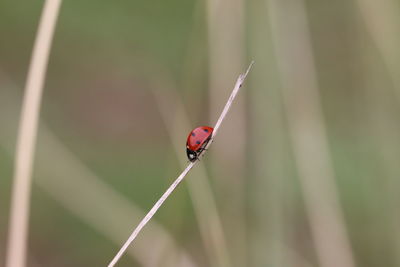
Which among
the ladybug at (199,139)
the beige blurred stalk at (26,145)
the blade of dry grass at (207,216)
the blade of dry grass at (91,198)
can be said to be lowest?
the blade of dry grass at (91,198)

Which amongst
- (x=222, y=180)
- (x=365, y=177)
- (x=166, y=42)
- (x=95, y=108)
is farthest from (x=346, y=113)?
(x=222, y=180)

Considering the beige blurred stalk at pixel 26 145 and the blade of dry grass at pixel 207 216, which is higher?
the beige blurred stalk at pixel 26 145

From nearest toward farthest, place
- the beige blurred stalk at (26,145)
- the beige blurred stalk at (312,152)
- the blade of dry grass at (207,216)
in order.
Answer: the beige blurred stalk at (26,145), the blade of dry grass at (207,216), the beige blurred stalk at (312,152)

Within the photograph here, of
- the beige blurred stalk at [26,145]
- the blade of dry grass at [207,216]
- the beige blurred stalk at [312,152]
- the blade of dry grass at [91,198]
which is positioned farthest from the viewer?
the blade of dry grass at [91,198]

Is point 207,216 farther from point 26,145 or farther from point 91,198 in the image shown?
point 91,198

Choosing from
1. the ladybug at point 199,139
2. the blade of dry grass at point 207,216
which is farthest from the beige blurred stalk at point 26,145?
the ladybug at point 199,139

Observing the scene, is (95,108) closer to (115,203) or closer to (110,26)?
(110,26)

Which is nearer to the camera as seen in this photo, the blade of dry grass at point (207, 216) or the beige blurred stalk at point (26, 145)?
the beige blurred stalk at point (26, 145)

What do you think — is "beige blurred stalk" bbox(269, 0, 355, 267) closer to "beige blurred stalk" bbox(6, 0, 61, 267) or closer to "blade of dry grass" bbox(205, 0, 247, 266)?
"blade of dry grass" bbox(205, 0, 247, 266)

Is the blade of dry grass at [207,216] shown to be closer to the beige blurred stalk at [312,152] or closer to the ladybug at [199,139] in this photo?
the ladybug at [199,139]
